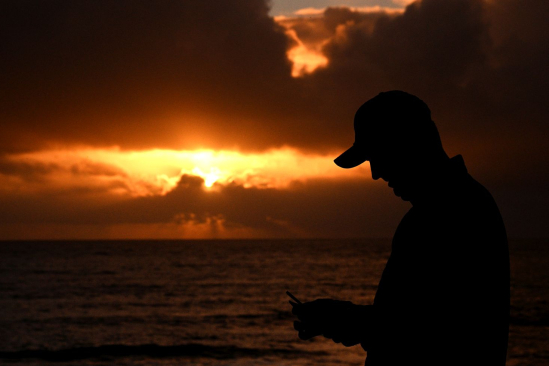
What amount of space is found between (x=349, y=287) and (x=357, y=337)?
132 ft

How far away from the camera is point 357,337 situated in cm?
191

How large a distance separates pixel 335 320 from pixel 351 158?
2.05 ft

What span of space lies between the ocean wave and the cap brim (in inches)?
601

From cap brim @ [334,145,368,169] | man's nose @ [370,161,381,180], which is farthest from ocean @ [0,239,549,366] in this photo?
man's nose @ [370,161,381,180]

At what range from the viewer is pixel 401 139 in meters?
1.98

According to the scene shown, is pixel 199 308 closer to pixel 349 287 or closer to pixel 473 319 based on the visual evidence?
pixel 349 287

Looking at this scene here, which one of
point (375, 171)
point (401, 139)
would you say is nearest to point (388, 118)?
point (401, 139)

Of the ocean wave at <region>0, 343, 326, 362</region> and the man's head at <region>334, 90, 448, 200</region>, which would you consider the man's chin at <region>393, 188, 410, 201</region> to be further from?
the ocean wave at <region>0, 343, 326, 362</region>

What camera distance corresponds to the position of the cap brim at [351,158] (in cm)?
215

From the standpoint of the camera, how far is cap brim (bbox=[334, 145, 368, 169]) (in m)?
2.15

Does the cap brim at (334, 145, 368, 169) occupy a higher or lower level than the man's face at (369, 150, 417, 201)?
higher

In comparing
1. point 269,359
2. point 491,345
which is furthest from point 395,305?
point 269,359

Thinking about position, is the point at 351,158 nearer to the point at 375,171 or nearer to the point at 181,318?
the point at 375,171

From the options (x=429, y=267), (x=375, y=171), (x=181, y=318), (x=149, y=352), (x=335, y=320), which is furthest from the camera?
(x=181, y=318)
